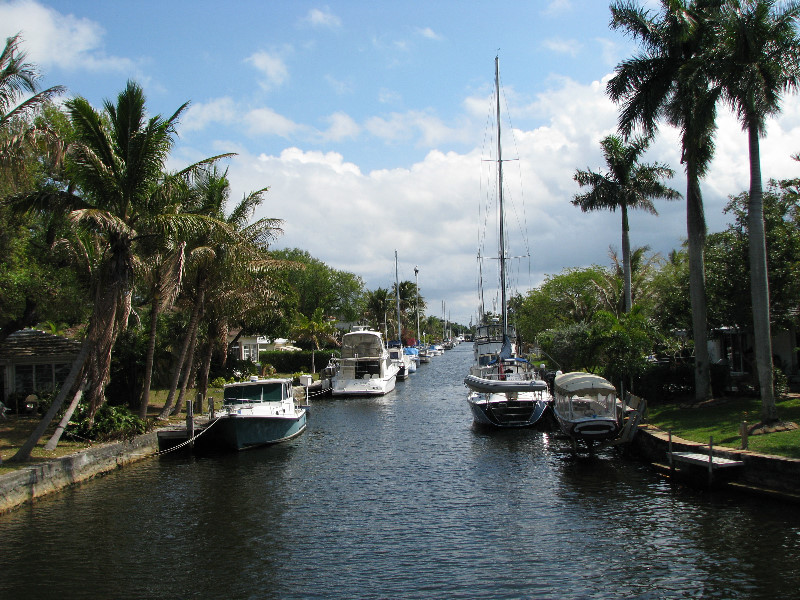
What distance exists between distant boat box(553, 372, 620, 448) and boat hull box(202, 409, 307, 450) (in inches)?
407

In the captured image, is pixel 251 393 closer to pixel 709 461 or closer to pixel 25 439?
pixel 25 439

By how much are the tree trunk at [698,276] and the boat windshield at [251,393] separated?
613 inches

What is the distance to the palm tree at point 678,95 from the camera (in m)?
21.6

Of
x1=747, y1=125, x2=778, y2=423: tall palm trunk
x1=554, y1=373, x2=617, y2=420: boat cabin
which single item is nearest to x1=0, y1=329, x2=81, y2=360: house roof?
x1=554, y1=373, x2=617, y2=420: boat cabin

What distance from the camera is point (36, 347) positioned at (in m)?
27.3

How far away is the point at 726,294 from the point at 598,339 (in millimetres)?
5198

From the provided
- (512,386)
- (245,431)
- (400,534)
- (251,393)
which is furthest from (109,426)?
(512,386)

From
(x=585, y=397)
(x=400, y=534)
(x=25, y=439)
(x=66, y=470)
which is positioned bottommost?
(x=400, y=534)

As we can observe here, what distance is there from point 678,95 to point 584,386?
9.90m

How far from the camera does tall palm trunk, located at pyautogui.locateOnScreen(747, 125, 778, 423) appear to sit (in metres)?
17.4

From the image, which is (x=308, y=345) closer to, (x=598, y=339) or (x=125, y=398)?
(x=125, y=398)

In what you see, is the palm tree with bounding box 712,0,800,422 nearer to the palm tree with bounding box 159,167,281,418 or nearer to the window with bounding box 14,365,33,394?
the palm tree with bounding box 159,167,281,418

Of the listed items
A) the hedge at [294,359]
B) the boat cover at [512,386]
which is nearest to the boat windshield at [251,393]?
the boat cover at [512,386]

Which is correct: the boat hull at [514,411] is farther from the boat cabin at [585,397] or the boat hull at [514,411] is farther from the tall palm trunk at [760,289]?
the tall palm trunk at [760,289]
